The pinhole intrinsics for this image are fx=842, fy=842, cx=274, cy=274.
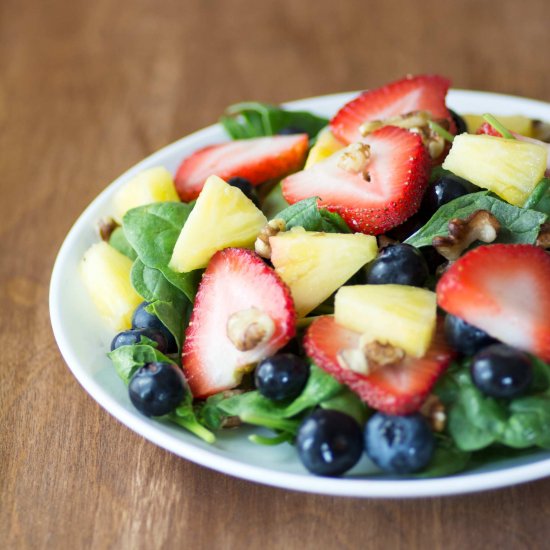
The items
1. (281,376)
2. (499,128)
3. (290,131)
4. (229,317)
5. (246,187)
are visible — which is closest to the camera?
(281,376)

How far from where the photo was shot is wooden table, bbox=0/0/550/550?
147 centimetres

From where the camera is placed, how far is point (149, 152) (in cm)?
283

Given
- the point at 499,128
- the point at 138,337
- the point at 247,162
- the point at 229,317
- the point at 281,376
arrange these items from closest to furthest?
1. the point at 281,376
2. the point at 229,317
3. the point at 138,337
4. the point at 499,128
5. the point at 247,162

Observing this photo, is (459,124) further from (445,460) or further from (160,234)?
(445,460)

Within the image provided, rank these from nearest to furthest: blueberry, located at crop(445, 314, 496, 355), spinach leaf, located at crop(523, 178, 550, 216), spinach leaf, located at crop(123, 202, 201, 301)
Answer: blueberry, located at crop(445, 314, 496, 355)
spinach leaf, located at crop(523, 178, 550, 216)
spinach leaf, located at crop(123, 202, 201, 301)

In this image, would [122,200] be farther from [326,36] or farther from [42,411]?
[326,36]

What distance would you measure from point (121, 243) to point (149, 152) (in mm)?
892

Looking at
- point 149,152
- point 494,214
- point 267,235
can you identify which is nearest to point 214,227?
point 267,235

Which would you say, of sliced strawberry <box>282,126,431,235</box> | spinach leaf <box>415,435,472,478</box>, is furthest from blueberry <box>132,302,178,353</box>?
spinach leaf <box>415,435,472,478</box>

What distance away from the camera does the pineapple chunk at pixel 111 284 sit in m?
1.84

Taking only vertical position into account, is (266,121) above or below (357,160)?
below

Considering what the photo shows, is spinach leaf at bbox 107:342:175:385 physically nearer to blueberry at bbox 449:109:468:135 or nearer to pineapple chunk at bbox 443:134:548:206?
pineapple chunk at bbox 443:134:548:206

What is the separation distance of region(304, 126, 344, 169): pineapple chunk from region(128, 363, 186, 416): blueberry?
25.1 inches

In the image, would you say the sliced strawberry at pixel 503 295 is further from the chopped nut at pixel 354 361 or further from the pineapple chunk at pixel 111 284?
the pineapple chunk at pixel 111 284
